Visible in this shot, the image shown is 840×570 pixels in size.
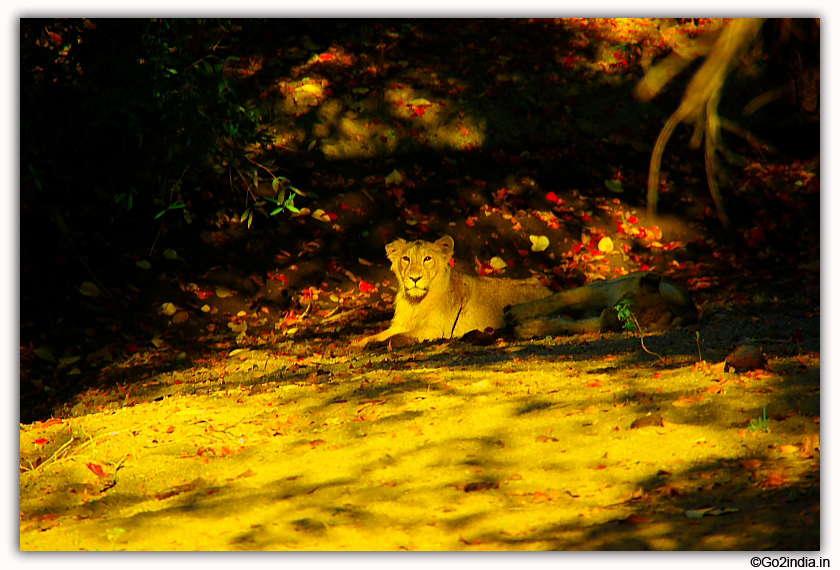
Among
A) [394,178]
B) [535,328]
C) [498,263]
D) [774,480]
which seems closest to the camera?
[774,480]

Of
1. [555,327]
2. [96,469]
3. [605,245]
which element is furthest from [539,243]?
[96,469]

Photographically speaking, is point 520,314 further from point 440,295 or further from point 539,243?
point 539,243

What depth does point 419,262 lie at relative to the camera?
909cm

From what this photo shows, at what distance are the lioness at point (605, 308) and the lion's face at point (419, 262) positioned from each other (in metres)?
0.99

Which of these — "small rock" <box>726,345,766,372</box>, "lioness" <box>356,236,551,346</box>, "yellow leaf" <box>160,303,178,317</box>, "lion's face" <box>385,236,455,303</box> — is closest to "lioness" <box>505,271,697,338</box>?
"lioness" <box>356,236,551,346</box>

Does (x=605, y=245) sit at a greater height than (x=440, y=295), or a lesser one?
lesser

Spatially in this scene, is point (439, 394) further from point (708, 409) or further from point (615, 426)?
point (708, 409)

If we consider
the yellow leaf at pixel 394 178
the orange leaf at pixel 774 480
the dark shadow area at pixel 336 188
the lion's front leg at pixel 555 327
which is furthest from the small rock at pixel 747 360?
the yellow leaf at pixel 394 178

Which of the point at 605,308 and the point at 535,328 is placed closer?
the point at 605,308

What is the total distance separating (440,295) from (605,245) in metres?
4.50

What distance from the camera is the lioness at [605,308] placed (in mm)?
8297

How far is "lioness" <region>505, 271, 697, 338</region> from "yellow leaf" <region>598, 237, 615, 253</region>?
405 centimetres

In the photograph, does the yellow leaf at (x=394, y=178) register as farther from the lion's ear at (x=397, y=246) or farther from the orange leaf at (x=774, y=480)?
the orange leaf at (x=774, y=480)

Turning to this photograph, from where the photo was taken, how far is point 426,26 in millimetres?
17438
